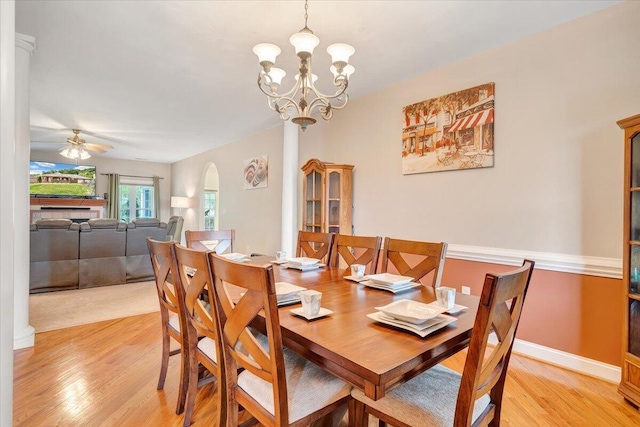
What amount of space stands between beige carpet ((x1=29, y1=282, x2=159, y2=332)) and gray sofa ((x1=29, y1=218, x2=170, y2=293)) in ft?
0.54

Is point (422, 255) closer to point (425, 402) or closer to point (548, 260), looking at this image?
point (425, 402)

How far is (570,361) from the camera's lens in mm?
2199

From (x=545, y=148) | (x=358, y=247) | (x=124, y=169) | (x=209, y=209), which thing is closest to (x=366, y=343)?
(x=358, y=247)

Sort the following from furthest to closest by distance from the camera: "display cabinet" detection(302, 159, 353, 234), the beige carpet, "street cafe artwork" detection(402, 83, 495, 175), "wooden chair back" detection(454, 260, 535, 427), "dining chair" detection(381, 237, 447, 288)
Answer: "display cabinet" detection(302, 159, 353, 234) < the beige carpet < "street cafe artwork" detection(402, 83, 495, 175) < "dining chair" detection(381, 237, 447, 288) < "wooden chair back" detection(454, 260, 535, 427)

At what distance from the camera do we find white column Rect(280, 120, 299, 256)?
14.6ft

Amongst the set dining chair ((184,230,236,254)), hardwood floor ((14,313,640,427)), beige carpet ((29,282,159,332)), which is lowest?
hardwood floor ((14,313,640,427))

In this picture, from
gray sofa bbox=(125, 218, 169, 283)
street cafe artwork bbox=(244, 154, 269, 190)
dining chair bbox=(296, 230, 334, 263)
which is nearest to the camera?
dining chair bbox=(296, 230, 334, 263)

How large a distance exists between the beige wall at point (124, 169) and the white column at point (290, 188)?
6.15 metres

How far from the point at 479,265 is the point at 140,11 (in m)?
3.22

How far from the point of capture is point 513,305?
109cm

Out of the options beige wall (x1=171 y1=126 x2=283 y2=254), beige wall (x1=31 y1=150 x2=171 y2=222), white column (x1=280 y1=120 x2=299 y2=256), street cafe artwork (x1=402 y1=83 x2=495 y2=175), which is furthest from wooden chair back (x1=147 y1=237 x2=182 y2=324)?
beige wall (x1=31 y1=150 x2=171 y2=222)

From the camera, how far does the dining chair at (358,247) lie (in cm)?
207

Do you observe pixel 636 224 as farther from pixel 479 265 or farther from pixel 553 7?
pixel 553 7

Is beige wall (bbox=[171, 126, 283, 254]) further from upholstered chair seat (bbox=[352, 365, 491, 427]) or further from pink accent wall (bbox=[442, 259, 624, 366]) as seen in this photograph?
upholstered chair seat (bbox=[352, 365, 491, 427])
